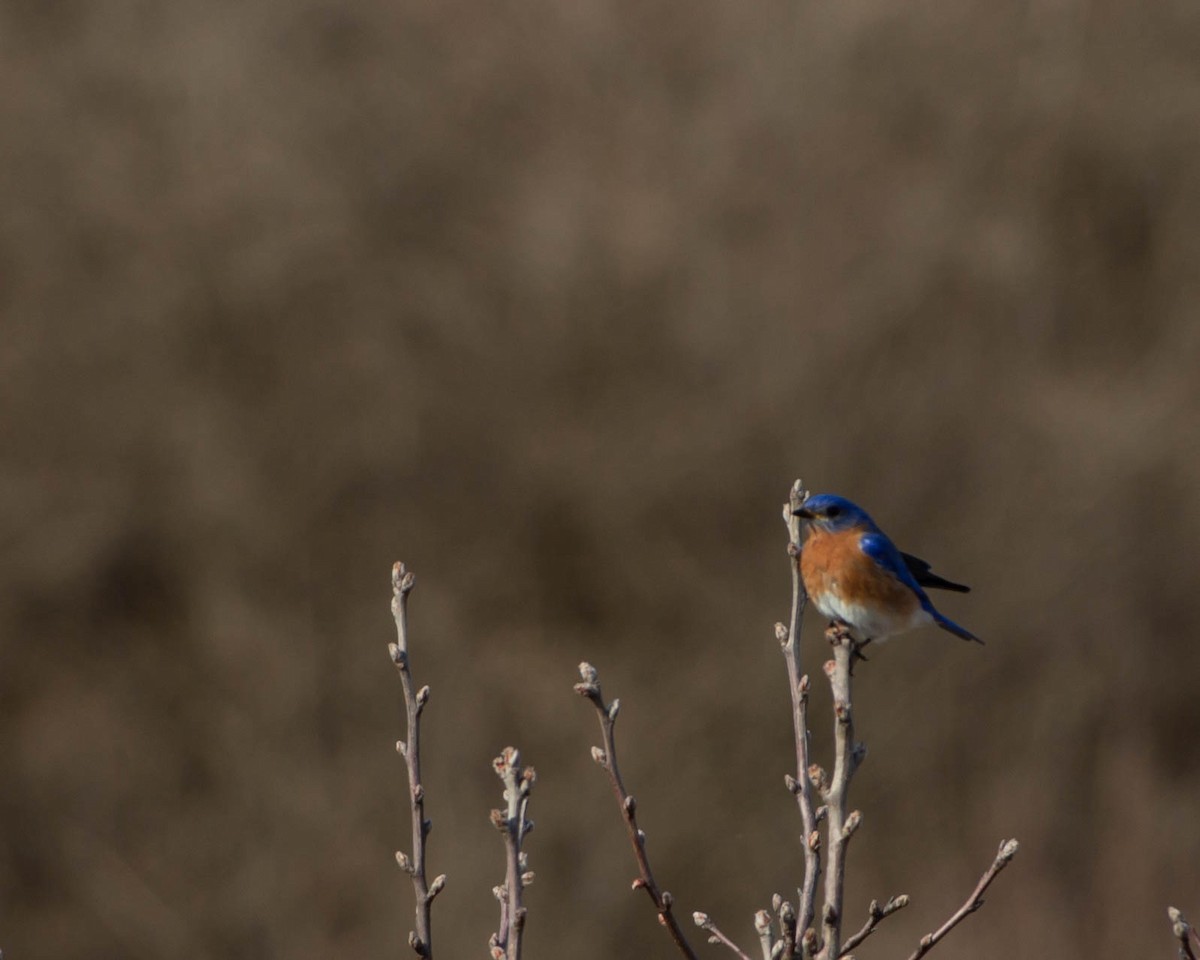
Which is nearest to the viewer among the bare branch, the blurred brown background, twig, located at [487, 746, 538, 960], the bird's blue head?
twig, located at [487, 746, 538, 960]

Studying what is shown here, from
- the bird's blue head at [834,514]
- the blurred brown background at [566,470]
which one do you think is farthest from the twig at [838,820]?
the blurred brown background at [566,470]

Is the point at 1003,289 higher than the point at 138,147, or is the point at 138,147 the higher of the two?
the point at 138,147

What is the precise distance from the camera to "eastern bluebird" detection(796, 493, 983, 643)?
10.4 feet

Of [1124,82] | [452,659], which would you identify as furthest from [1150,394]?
[452,659]

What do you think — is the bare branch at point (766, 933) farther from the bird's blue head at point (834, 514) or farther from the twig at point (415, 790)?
the bird's blue head at point (834, 514)

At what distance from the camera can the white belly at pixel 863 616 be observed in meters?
3.20

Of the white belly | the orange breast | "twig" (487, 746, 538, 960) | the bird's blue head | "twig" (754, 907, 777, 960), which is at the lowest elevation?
"twig" (754, 907, 777, 960)

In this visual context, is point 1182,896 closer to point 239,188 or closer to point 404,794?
point 404,794

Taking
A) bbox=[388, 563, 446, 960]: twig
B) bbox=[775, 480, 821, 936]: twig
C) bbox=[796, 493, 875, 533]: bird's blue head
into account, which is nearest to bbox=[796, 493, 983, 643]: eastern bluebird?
bbox=[796, 493, 875, 533]: bird's blue head

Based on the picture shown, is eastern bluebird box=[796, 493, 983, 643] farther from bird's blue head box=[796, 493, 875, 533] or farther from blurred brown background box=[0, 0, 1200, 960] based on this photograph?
blurred brown background box=[0, 0, 1200, 960]

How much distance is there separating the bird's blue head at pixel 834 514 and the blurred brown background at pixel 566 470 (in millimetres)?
4692

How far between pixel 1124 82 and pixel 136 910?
708 centimetres

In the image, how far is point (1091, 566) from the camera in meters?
8.32

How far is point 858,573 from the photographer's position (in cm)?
320
